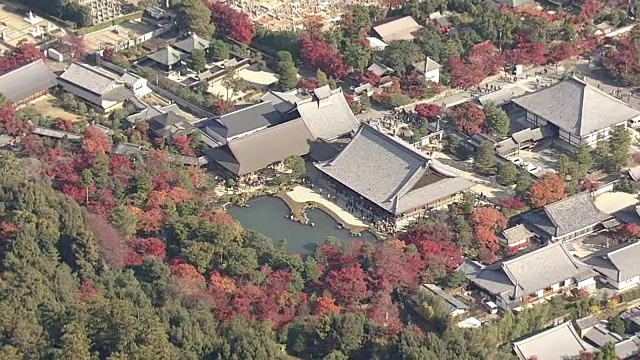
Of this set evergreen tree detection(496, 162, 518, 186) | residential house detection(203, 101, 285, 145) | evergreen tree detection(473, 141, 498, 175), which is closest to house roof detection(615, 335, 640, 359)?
evergreen tree detection(496, 162, 518, 186)

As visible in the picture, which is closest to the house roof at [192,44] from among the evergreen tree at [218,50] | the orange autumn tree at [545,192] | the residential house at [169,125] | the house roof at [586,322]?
the evergreen tree at [218,50]

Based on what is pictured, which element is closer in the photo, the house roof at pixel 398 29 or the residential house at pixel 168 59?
the residential house at pixel 168 59

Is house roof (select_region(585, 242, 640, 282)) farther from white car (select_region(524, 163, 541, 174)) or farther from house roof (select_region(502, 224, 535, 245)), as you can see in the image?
white car (select_region(524, 163, 541, 174))

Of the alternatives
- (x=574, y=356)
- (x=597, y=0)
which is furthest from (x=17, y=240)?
(x=597, y=0)

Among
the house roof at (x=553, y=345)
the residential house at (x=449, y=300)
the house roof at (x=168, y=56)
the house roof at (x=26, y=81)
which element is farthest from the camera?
the house roof at (x=168, y=56)

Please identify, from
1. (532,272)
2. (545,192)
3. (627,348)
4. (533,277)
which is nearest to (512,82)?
(545,192)

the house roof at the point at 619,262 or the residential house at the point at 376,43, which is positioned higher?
the residential house at the point at 376,43

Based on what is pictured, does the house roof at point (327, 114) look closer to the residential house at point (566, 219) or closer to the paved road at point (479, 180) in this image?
the paved road at point (479, 180)
